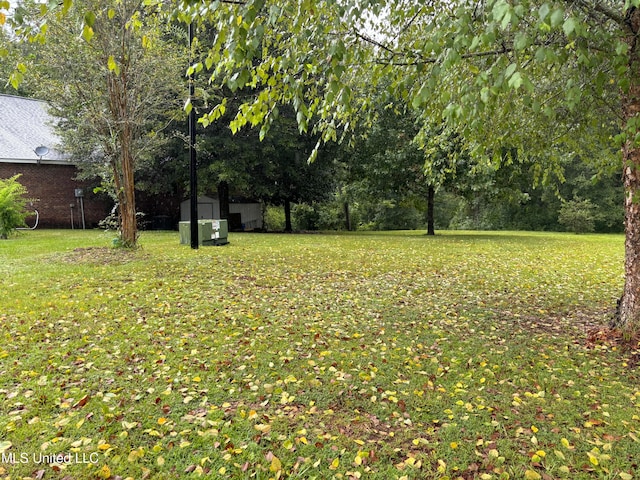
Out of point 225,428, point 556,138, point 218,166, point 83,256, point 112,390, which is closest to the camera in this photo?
point 225,428

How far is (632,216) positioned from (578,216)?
25.3 m

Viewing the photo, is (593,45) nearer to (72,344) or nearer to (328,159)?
(72,344)

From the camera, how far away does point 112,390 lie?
10.8 ft

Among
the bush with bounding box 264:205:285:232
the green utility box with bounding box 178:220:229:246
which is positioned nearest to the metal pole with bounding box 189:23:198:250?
the green utility box with bounding box 178:220:229:246

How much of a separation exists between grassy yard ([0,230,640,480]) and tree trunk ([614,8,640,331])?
1.27ft

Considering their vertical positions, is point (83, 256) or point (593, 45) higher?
point (593, 45)

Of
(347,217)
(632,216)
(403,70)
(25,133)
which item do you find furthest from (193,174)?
(347,217)

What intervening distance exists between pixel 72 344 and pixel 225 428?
2.32 meters

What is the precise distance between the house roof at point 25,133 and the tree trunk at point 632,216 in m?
20.2

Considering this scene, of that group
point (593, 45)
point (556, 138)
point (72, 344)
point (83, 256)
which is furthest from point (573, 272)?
point (83, 256)

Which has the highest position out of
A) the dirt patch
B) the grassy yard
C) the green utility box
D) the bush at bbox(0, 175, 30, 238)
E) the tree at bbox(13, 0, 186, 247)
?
the tree at bbox(13, 0, 186, 247)

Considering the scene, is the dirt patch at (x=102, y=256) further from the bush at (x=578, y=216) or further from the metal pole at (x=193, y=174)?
the bush at (x=578, y=216)

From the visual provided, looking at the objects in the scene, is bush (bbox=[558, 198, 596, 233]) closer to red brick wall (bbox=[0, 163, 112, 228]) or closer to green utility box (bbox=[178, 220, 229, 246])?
green utility box (bbox=[178, 220, 229, 246])

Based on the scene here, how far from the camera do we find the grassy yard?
2.50m
